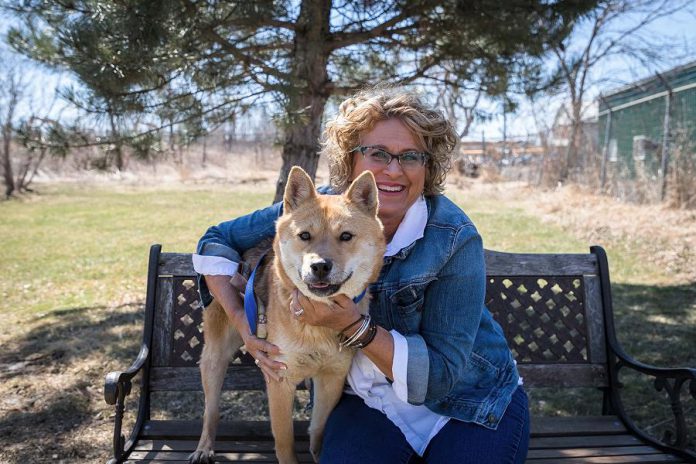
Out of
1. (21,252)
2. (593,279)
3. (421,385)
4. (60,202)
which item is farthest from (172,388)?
(60,202)

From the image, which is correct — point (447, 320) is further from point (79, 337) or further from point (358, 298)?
point (79, 337)

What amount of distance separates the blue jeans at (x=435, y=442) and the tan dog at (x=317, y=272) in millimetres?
209

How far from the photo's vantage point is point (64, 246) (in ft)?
36.9

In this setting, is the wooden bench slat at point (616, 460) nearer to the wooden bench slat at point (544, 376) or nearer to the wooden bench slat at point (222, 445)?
the wooden bench slat at point (544, 376)

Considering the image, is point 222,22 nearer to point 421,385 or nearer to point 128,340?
point 128,340

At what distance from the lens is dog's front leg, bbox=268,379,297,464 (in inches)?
97.0

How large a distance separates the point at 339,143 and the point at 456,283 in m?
0.95

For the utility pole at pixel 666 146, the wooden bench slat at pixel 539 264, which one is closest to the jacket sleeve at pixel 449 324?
the wooden bench slat at pixel 539 264

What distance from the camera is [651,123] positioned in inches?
573

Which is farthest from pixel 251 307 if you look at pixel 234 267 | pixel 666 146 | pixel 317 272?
pixel 666 146

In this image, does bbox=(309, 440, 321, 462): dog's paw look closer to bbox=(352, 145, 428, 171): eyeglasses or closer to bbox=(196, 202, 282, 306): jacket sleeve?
bbox=(196, 202, 282, 306): jacket sleeve

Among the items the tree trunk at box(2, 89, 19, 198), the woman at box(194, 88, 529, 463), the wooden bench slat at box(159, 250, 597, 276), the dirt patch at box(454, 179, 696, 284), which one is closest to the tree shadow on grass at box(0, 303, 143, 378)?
the wooden bench slat at box(159, 250, 597, 276)

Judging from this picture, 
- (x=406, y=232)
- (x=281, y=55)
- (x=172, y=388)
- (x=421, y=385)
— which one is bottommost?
Answer: (x=172, y=388)

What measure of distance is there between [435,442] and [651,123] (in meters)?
14.9
